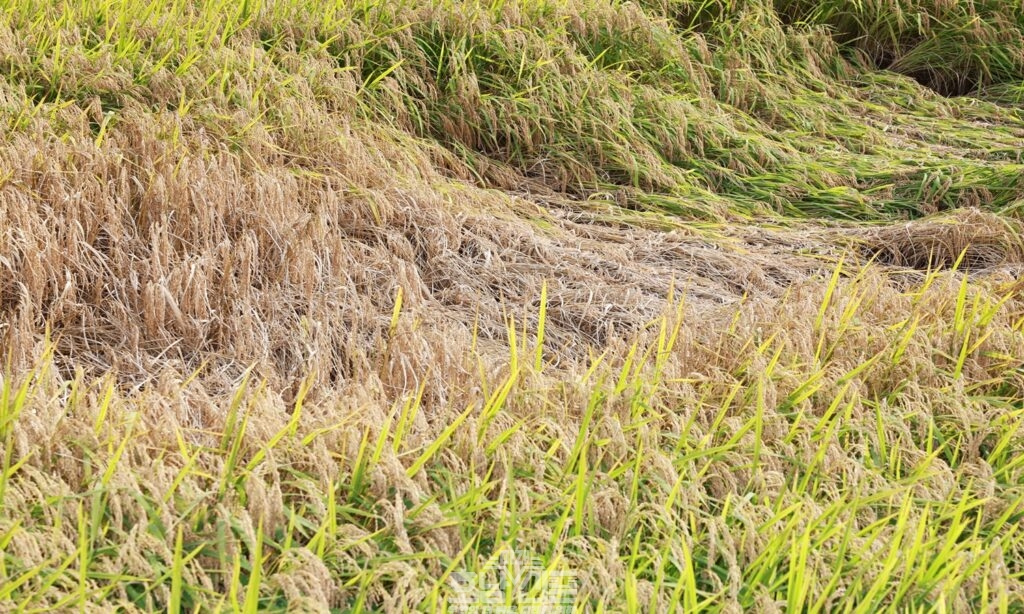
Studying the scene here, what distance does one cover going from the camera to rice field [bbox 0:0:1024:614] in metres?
1.67

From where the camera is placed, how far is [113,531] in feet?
5.40

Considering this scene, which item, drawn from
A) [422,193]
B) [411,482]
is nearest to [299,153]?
[422,193]

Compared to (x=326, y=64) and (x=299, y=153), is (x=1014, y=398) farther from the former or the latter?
(x=326, y=64)

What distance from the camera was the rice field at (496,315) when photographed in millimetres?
1675

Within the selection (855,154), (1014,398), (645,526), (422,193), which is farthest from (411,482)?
(855,154)

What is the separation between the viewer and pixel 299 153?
3.36 meters

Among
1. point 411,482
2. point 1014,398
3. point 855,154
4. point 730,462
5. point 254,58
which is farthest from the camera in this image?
point 855,154

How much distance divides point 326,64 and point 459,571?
256cm

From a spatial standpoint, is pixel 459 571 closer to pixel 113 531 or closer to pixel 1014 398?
pixel 113 531

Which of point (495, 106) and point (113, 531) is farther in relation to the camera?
point (495, 106)

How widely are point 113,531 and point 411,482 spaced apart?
45 centimetres

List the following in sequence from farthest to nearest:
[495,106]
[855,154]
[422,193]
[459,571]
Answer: [855,154] → [495,106] → [422,193] → [459,571]

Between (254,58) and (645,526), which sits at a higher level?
(254,58)

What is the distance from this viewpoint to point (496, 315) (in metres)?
2.95
